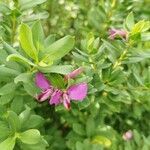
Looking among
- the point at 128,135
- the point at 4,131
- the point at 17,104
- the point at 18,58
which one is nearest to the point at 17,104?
the point at 17,104

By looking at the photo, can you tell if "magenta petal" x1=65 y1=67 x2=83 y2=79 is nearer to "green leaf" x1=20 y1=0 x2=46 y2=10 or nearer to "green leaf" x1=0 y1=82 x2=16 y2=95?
"green leaf" x1=0 y1=82 x2=16 y2=95

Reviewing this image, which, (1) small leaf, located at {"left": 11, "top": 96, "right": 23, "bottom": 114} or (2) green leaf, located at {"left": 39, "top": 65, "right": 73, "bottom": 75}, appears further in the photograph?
(1) small leaf, located at {"left": 11, "top": 96, "right": 23, "bottom": 114}

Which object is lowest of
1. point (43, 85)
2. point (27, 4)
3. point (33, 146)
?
point (33, 146)

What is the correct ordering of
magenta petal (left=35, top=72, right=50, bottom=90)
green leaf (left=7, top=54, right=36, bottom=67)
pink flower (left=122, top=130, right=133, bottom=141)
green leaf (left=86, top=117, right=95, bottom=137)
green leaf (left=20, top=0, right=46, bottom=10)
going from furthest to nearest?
pink flower (left=122, top=130, right=133, bottom=141) < green leaf (left=86, top=117, right=95, bottom=137) < green leaf (left=20, top=0, right=46, bottom=10) < magenta petal (left=35, top=72, right=50, bottom=90) < green leaf (left=7, top=54, right=36, bottom=67)

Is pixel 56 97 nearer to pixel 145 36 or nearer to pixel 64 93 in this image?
pixel 64 93

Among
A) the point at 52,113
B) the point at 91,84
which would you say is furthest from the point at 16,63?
the point at 52,113

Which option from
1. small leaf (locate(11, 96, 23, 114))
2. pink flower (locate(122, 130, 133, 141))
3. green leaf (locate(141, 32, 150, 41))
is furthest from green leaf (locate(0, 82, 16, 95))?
pink flower (locate(122, 130, 133, 141))

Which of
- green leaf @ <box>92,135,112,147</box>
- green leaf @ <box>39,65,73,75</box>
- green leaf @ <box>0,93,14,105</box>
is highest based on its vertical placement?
green leaf @ <box>39,65,73,75</box>
